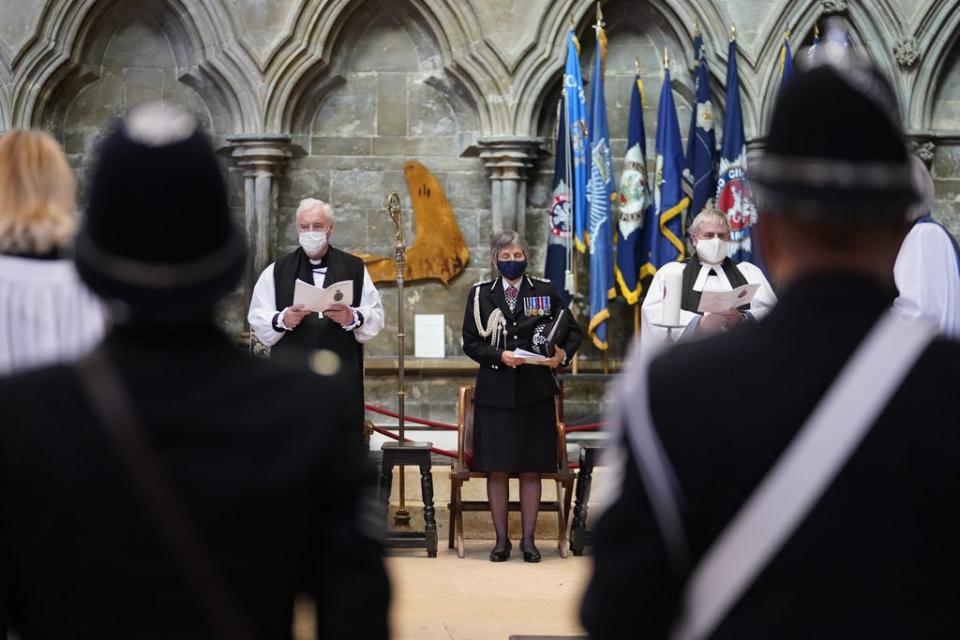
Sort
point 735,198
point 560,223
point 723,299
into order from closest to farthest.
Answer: point 723,299 → point 735,198 → point 560,223

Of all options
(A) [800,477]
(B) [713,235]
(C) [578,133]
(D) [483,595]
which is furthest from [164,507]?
(C) [578,133]

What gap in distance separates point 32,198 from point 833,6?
671cm

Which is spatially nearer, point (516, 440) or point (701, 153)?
point (516, 440)

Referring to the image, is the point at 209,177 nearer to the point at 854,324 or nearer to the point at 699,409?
the point at 699,409

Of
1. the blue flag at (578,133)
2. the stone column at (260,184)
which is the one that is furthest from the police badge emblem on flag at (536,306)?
the stone column at (260,184)

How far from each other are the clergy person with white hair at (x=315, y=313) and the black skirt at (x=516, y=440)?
2.05 ft

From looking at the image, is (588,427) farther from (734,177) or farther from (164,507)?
(164,507)

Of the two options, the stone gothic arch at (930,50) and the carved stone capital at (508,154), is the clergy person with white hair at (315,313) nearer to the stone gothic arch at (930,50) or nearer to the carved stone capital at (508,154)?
the carved stone capital at (508,154)

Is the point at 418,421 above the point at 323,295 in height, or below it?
below

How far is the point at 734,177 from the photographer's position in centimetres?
839

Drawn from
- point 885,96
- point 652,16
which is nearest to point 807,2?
point 652,16

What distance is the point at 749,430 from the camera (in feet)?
4.72

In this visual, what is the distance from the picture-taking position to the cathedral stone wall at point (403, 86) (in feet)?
28.3

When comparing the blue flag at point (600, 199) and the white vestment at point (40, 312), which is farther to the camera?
the blue flag at point (600, 199)
